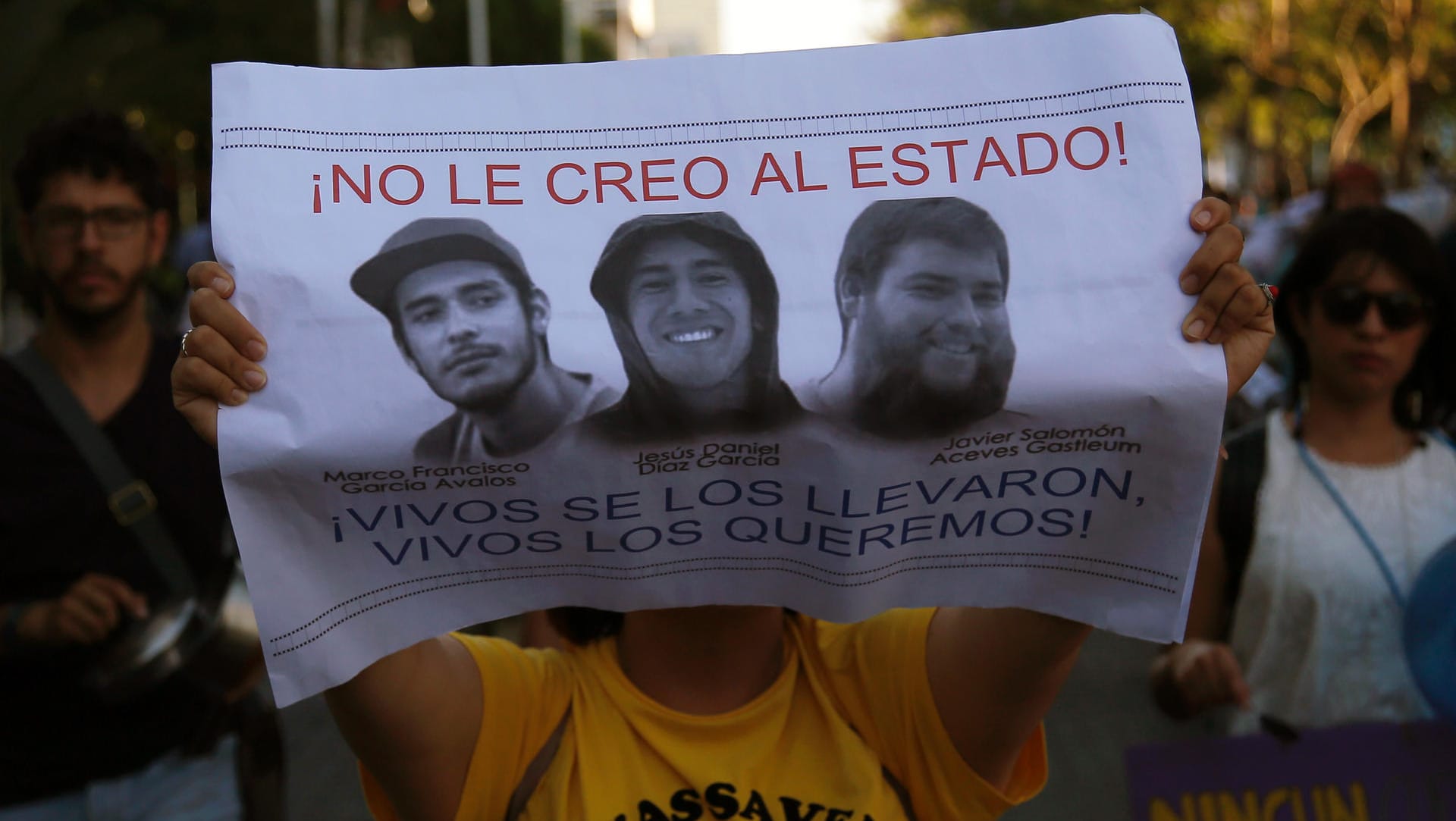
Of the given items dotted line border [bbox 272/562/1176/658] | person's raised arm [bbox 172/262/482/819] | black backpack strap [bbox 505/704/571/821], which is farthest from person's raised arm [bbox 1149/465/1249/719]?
person's raised arm [bbox 172/262/482/819]

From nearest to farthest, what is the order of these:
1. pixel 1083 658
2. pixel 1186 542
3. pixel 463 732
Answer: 1. pixel 1186 542
2. pixel 463 732
3. pixel 1083 658

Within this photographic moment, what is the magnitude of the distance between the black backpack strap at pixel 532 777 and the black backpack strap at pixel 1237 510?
4.89ft

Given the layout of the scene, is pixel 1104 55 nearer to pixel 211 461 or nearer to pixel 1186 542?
pixel 1186 542

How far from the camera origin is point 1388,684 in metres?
2.43

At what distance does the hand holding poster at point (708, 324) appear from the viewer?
4.08 ft

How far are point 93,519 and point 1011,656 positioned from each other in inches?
71.0


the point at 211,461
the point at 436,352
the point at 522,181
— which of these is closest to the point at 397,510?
the point at 436,352

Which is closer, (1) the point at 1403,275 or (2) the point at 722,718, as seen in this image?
(2) the point at 722,718

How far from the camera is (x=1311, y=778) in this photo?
2348mm

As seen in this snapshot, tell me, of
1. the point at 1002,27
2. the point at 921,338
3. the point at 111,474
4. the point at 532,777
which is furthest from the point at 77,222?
the point at 1002,27

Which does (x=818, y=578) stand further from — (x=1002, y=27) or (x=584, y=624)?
(x=1002, y=27)

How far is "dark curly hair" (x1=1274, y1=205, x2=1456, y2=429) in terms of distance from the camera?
261 cm

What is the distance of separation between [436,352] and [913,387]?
17.9 inches

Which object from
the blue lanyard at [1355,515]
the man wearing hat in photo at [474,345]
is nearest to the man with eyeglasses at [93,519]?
the man wearing hat in photo at [474,345]
